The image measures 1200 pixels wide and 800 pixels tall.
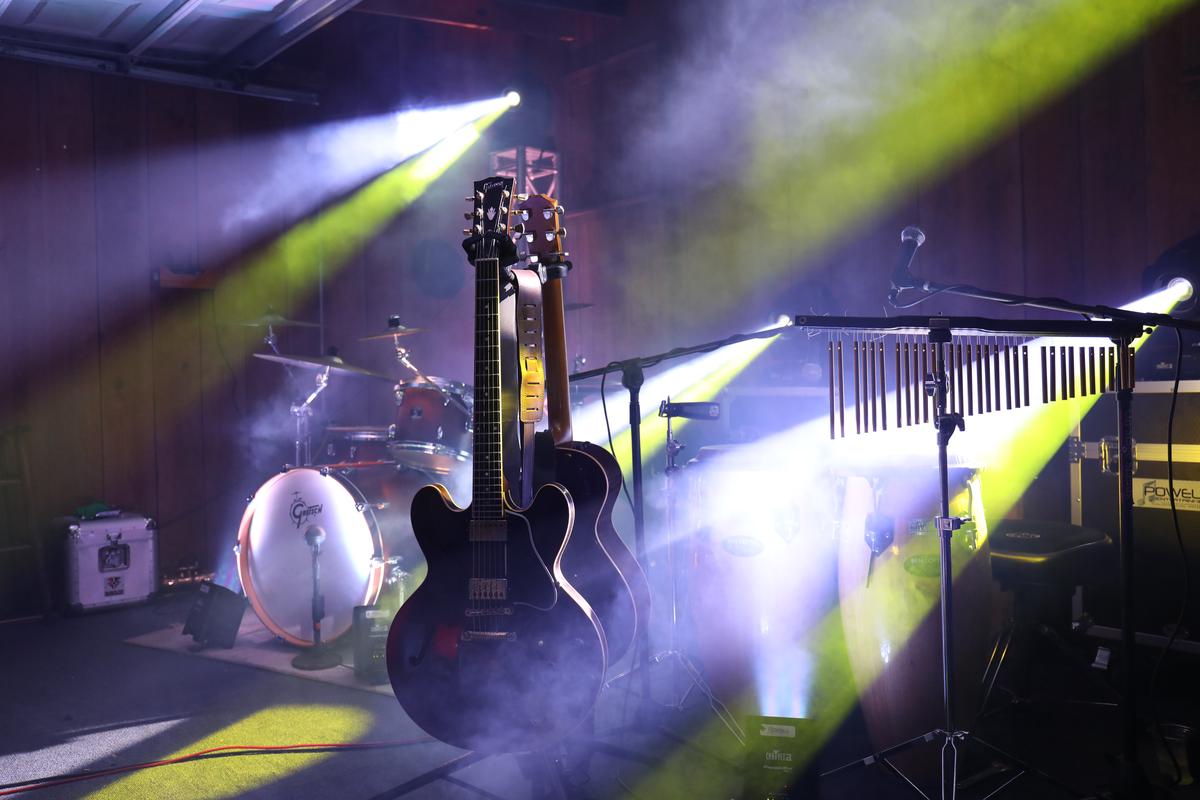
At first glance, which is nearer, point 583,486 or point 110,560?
point 583,486

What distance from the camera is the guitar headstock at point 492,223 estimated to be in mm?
2307

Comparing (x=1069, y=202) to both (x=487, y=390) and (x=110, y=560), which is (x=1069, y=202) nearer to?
(x=487, y=390)

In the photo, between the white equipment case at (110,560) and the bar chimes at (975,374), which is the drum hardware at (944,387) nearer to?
the bar chimes at (975,374)

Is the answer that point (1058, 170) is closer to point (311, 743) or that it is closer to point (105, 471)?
point (311, 743)

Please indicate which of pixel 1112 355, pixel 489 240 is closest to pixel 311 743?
pixel 489 240

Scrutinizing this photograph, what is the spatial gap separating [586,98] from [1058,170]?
3173 mm

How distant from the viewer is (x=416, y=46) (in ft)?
21.0

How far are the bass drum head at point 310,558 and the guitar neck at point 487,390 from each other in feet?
6.49

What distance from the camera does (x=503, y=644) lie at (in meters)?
2.12

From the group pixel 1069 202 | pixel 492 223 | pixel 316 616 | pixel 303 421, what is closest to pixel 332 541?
pixel 316 616

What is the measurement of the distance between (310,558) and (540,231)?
2257mm

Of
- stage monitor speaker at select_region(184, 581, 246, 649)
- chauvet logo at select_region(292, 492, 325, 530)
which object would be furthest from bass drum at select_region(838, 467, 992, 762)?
stage monitor speaker at select_region(184, 581, 246, 649)

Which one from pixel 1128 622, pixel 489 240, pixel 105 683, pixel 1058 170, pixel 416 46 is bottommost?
pixel 105 683

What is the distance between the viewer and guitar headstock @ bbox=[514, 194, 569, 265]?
2.52 metres
